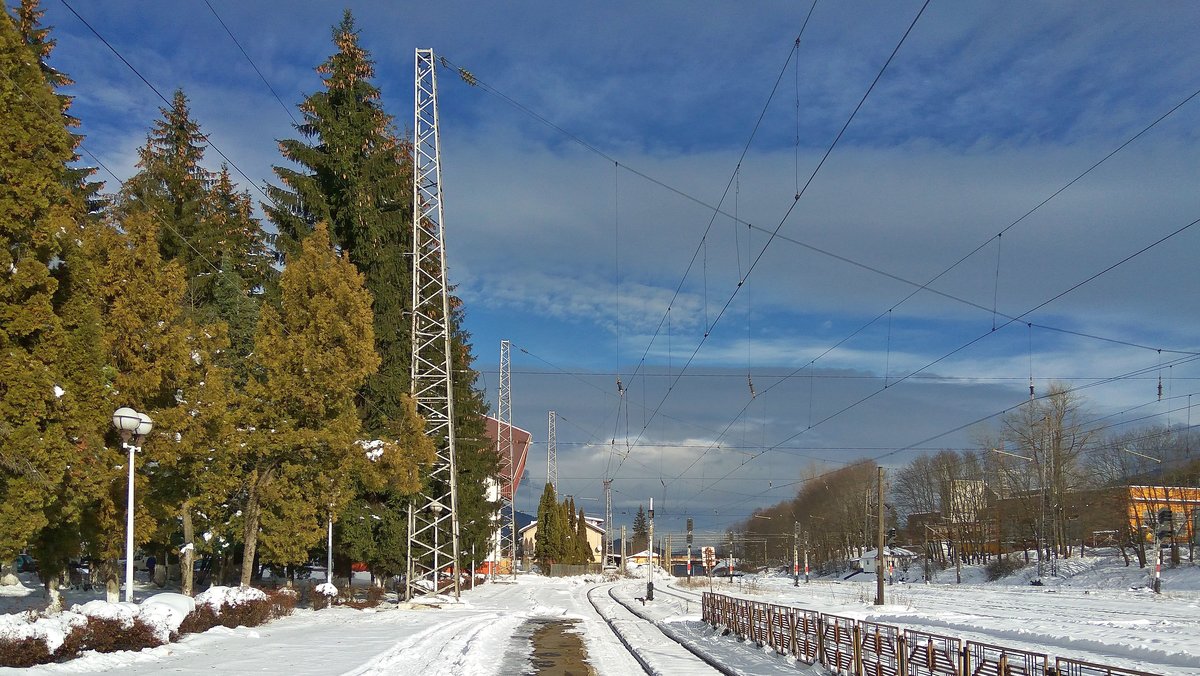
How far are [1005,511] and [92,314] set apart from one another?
77.4m

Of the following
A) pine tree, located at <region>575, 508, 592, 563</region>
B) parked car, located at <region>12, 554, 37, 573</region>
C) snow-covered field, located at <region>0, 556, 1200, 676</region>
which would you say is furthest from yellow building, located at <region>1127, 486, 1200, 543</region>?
pine tree, located at <region>575, 508, 592, 563</region>

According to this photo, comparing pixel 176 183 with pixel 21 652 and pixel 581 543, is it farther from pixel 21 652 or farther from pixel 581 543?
pixel 581 543

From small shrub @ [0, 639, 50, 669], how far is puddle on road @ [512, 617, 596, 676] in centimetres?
780

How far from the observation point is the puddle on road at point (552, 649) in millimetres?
18422

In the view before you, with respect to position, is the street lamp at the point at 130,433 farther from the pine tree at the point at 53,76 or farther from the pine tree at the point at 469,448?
the pine tree at the point at 469,448

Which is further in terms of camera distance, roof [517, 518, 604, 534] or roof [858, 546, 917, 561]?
roof [517, 518, 604, 534]

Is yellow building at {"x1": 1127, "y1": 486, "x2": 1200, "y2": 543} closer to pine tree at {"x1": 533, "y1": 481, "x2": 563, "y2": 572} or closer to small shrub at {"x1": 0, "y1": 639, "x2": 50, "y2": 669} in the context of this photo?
pine tree at {"x1": 533, "y1": 481, "x2": 563, "y2": 572}

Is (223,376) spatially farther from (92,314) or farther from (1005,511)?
(1005,511)

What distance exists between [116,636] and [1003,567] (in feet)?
223

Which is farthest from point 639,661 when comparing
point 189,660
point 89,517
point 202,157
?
point 202,157

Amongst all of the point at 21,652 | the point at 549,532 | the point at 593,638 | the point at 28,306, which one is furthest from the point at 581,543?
the point at 21,652

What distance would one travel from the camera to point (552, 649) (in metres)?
22.8

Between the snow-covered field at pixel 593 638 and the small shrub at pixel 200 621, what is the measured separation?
306 mm

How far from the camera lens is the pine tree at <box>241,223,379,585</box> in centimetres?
2705
